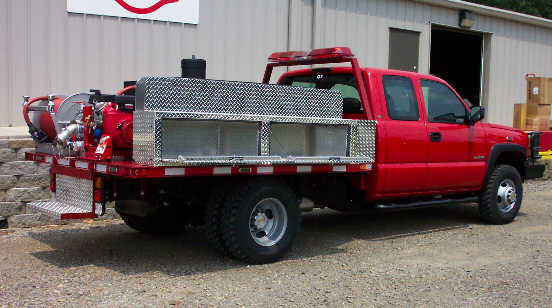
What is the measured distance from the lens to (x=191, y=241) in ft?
23.2

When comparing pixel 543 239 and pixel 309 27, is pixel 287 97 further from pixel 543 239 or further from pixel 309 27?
pixel 309 27

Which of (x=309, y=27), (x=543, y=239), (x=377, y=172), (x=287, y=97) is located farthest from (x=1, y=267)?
(x=309, y=27)

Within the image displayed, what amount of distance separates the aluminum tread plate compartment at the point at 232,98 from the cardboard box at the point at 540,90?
28.8ft

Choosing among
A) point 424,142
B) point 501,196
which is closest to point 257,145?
point 424,142

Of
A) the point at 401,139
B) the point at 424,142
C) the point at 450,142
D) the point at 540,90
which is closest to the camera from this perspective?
the point at 401,139

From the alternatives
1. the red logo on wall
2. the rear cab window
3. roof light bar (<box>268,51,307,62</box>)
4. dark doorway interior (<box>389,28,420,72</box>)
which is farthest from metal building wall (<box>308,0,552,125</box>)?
the rear cab window

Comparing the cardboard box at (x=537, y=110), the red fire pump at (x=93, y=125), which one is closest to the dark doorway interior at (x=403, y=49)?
the cardboard box at (x=537, y=110)

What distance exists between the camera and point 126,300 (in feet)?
15.8

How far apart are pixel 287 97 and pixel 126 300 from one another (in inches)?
99.1

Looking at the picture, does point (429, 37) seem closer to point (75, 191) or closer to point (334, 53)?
point (334, 53)

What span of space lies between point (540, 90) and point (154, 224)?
32.7ft

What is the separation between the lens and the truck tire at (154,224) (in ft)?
23.1

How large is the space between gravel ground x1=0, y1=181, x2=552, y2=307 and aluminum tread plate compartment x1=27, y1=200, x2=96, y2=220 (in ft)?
1.76

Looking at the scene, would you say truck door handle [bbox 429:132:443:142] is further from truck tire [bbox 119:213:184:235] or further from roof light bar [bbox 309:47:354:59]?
truck tire [bbox 119:213:184:235]
